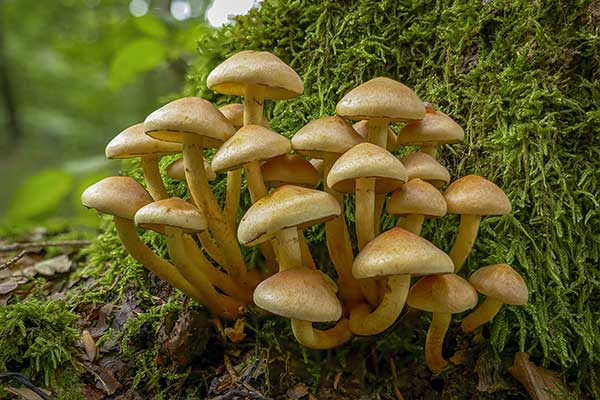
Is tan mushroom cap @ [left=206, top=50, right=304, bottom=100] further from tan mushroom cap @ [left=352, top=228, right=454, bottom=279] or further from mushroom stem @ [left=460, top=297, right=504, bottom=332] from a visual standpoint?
mushroom stem @ [left=460, top=297, right=504, bottom=332]

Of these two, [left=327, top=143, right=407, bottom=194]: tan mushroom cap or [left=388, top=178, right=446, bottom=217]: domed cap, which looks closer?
[left=327, top=143, right=407, bottom=194]: tan mushroom cap

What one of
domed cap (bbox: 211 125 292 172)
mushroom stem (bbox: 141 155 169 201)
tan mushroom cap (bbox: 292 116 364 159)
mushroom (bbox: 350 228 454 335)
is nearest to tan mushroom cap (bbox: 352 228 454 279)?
mushroom (bbox: 350 228 454 335)

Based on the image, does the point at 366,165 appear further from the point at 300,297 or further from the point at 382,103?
the point at 300,297

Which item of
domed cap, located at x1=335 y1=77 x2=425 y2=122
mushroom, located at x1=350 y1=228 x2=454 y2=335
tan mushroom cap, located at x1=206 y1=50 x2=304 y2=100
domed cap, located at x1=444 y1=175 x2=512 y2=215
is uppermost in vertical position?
tan mushroom cap, located at x1=206 y1=50 x2=304 y2=100

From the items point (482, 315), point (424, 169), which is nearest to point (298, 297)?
point (424, 169)

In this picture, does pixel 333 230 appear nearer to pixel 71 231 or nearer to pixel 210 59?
pixel 210 59

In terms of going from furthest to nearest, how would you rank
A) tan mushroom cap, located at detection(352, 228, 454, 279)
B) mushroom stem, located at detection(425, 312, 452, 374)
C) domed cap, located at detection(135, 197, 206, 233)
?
mushroom stem, located at detection(425, 312, 452, 374), domed cap, located at detection(135, 197, 206, 233), tan mushroom cap, located at detection(352, 228, 454, 279)

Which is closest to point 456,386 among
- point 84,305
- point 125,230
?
point 125,230

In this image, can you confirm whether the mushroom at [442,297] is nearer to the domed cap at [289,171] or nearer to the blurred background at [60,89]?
the domed cap at [289,171]
